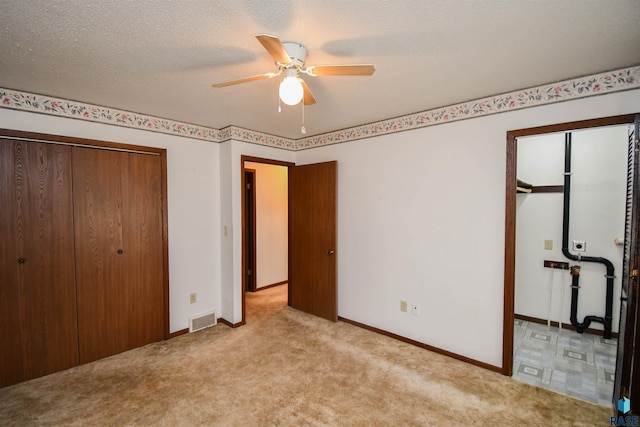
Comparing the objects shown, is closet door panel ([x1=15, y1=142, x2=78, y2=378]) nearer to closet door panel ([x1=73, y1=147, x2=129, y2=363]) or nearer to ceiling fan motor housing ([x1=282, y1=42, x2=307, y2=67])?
closet door panel ([x1=73, y1=147, x2=129, y2=363])

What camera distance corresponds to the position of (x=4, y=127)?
2172 mm

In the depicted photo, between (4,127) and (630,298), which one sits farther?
(4,127)

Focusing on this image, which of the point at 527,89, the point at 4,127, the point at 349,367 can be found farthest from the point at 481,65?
the point at 4,127

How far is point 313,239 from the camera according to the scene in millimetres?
3611

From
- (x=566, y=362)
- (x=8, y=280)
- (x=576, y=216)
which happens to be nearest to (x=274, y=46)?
(x=8, y=280)

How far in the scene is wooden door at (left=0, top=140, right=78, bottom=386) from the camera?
217 cm

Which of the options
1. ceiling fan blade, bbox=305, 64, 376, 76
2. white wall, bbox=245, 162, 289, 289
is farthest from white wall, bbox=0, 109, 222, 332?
ceiling fan blade, bbox=305, 64, 376, 76

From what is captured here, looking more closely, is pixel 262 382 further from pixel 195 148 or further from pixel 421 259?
pixel 195 148

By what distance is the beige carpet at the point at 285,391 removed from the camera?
1.87 meters

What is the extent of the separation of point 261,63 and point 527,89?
2.03m

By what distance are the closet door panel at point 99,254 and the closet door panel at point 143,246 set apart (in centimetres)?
6

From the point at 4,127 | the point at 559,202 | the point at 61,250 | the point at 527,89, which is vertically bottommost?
the point at 61,250

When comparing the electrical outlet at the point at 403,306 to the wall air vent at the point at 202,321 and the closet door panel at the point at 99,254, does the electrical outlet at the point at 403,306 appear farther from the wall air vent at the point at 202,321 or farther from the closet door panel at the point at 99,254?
the closet door panel at the point at 99,254

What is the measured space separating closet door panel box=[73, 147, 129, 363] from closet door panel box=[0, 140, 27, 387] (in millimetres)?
371
